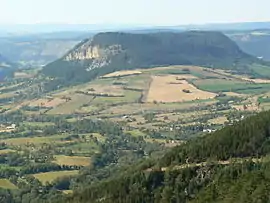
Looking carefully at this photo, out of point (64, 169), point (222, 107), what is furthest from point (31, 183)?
point (222, 107)

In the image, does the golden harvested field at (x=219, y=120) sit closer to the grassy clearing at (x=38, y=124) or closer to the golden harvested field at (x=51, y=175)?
the grassy clearing at (x=38, y=124)

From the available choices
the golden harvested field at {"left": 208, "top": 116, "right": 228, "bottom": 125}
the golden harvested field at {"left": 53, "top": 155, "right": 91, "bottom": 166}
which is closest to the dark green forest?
the golden harvested field at {"left": 53, "top": 155, "right": 91, "bottom": 166}

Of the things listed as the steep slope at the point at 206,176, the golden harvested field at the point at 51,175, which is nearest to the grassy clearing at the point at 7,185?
the golden harvested field at the point at 51,175

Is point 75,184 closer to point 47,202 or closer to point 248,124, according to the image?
point 47,202

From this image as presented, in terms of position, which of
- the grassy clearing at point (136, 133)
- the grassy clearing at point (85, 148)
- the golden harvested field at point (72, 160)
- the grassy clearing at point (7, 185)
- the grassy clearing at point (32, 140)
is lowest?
the grassy clearing at point (32, 140)

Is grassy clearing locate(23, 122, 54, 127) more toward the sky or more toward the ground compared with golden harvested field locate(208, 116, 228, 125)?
more toward the ground

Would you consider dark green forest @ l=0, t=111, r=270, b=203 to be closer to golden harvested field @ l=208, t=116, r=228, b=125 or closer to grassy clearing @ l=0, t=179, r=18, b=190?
grassy clearing @ l=0, t=179, r=18, b=190
